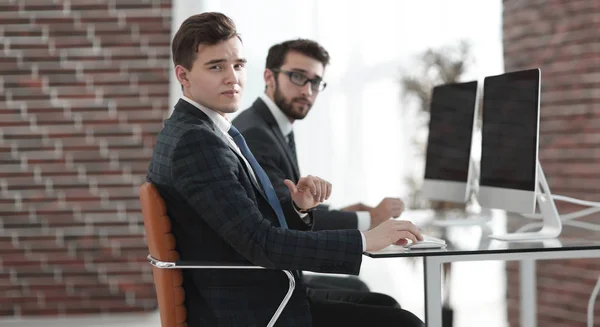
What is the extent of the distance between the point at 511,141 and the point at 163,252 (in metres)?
1.27

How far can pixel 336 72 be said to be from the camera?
198 inches

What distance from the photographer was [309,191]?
2268mm

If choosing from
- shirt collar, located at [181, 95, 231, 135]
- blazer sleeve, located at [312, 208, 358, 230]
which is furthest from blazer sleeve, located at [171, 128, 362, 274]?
blazer sleeve, located at [312, 208, 358, 230]

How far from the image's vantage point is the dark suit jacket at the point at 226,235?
5.97 ft

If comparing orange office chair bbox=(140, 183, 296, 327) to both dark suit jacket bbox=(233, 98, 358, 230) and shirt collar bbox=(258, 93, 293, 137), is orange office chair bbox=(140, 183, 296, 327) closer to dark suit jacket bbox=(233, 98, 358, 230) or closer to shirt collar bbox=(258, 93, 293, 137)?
dark suit jacket bbox=(233, 98, 358, 230)

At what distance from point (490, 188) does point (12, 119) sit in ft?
10.9

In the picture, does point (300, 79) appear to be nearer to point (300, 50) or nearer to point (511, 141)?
point (300, 50)

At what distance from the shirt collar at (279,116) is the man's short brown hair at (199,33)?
1.00m

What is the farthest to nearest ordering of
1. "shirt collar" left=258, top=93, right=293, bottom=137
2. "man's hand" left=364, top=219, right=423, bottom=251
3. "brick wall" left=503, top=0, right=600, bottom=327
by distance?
"brick wall" left=503, top=0, right=600, bottom=327
"shirt collar" left=258, top=93, right=293, bottom=137
"man's hand" left=364, top=219, right=423, bottom=251

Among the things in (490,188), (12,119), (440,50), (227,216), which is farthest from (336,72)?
(227,216)

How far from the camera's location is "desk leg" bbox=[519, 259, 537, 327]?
241cm

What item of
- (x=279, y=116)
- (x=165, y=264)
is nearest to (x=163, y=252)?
(x=165, y=264)

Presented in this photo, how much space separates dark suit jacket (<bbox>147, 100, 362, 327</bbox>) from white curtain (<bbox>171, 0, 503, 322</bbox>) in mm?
3011

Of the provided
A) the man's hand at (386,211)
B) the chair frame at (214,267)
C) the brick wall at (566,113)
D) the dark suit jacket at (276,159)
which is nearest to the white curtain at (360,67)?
the brick wall at (566,113)
